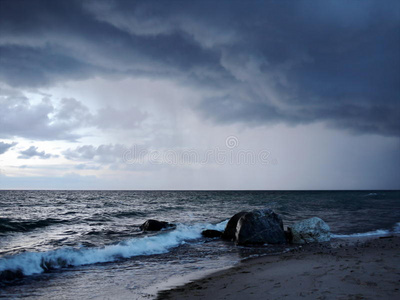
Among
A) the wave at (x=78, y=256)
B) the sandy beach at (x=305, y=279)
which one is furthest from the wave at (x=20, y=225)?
the sandy beach at (x=305, y=279)

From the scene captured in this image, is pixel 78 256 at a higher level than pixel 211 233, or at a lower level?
higher

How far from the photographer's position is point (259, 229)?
568 inches

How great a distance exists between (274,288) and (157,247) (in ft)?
26.8

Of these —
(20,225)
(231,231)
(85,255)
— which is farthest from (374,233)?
(20,225)

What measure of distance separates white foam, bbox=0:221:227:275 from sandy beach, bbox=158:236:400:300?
5.15m

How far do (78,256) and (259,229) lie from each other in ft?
29.9

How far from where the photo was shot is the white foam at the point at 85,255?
9.16 meters

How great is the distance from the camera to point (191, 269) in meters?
9.27

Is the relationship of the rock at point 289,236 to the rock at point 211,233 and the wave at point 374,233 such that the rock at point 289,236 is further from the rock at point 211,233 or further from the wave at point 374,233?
the rock at point 211,233

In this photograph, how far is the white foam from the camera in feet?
30.0

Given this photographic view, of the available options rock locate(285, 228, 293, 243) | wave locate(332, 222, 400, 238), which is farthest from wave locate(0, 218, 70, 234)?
wave locate(332, 222, 400, 238)

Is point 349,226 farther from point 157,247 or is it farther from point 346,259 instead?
point 157,247

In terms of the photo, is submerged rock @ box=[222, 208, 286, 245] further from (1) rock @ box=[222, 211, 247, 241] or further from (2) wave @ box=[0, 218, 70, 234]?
(2) wave @ box=[0, 218, 70, 234]

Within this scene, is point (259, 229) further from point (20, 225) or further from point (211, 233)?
point (20, 225)
